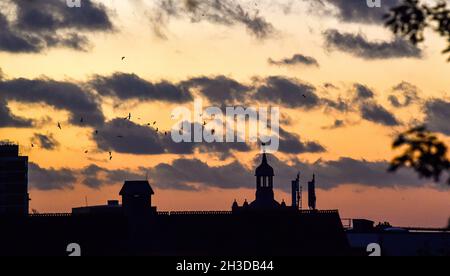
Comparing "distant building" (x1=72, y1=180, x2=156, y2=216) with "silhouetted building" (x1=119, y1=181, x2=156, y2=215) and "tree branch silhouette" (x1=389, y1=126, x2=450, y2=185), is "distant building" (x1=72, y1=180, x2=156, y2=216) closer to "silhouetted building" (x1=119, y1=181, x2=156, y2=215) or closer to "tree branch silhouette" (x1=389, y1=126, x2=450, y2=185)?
"silhouetted building" (x1=119, y1=181, x2=156, y2=215)

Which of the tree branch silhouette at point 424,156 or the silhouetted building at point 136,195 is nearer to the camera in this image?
the tree branch silhouette at point 424,156

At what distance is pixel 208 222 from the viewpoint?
173000 mm

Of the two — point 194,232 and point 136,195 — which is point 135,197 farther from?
point 194,232

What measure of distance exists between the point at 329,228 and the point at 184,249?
1886cm

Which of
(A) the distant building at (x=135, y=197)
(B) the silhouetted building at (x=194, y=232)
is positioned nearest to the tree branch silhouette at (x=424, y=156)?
(B) the silhouetted building at (x=194, y=232)

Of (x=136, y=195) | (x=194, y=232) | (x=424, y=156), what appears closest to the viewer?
(x=424, y=156)

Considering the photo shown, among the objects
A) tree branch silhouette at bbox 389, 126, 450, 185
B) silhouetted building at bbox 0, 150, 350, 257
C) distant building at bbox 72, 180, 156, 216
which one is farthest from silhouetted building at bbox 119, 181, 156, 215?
tree branch silhouette at bbox 389, 126, 450, 185

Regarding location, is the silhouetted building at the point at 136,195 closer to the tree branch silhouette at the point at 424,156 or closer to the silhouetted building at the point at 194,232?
the silhouetted building at the point at 194,232

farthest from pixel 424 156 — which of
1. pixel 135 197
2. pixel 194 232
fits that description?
pixel 135 197

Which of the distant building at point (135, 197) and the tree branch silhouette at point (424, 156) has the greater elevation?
the distant building at point (135, 197)

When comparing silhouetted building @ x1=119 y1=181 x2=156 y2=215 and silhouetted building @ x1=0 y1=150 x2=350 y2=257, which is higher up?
silhouetted building @ x1=119 y1=181 x2=156 y2=215
